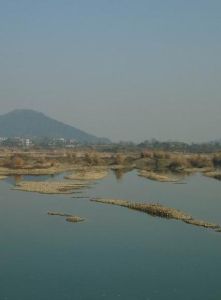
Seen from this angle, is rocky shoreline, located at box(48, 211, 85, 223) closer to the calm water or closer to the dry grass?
the calm water

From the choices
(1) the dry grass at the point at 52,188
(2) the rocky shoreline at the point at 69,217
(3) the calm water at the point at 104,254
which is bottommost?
(3) the calm water at the point at 104,254

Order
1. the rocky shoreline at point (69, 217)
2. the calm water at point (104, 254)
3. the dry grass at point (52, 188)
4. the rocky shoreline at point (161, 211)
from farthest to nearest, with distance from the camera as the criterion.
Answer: the dry grass at point (52, 188)
the rocky shoreline at point (69, 217)
the rocky shoreline at point (161, 211)
the calm water at point (104, 254)

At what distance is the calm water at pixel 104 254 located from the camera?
2007 centimetres

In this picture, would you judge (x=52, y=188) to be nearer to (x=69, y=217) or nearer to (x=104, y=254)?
(x=69, y=217)

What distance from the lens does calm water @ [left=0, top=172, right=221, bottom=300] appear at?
20072 millimetres

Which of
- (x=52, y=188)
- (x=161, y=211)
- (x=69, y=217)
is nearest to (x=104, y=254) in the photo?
(x=69, y=217)

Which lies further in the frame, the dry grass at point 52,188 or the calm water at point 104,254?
→ the dry grass at point 52,188

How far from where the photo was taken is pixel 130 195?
157ft

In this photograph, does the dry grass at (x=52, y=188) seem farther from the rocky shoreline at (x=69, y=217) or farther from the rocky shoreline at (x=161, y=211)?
the rocky shoreline at (x=69, y=217)

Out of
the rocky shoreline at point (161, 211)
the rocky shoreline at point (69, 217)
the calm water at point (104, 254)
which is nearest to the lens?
the calm water at point (104, 254)

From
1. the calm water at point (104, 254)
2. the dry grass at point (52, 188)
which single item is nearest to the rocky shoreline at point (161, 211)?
the calm water at point (104, 254)

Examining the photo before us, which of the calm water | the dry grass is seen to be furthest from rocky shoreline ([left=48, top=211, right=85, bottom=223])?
the dry grass

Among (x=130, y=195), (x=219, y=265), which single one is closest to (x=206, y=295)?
(x=219, y=265)

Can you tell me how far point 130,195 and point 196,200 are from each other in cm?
671
